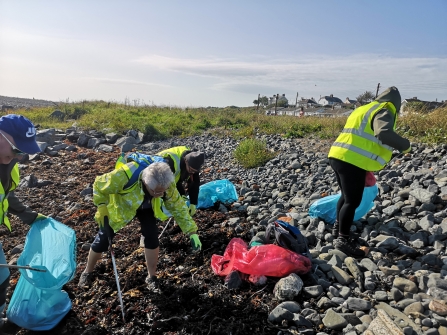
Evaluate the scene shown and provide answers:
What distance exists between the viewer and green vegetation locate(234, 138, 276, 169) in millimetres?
7350

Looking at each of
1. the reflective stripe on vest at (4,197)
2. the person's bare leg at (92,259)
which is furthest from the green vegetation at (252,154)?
the reflective stripe on vest at (4,197)

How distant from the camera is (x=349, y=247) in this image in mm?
3400

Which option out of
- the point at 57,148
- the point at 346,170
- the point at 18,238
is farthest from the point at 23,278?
the point at 57,148

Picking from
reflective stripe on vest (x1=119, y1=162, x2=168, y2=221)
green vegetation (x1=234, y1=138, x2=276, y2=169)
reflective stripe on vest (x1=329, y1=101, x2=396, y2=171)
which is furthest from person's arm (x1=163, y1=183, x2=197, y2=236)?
green vegetation (x1=234, y1=138, x2=276, y2=169)

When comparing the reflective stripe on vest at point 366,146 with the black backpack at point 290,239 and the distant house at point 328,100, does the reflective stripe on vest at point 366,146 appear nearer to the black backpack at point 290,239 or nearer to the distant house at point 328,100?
the black backpack at point 290,239

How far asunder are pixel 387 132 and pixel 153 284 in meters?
2.53

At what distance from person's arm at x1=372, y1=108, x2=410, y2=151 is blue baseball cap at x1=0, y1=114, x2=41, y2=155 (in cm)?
290

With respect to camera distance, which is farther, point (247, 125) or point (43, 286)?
point (247, 125)

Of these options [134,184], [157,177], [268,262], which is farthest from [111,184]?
[268,262]

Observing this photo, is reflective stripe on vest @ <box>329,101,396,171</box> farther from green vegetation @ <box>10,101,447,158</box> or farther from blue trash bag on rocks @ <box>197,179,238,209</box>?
green vegetation @ <box>10,101,447,158</box>

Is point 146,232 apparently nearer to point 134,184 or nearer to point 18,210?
point 134,184

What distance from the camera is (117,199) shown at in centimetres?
297

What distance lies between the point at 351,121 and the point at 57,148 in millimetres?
9026

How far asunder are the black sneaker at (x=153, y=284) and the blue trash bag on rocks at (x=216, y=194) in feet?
6.59
